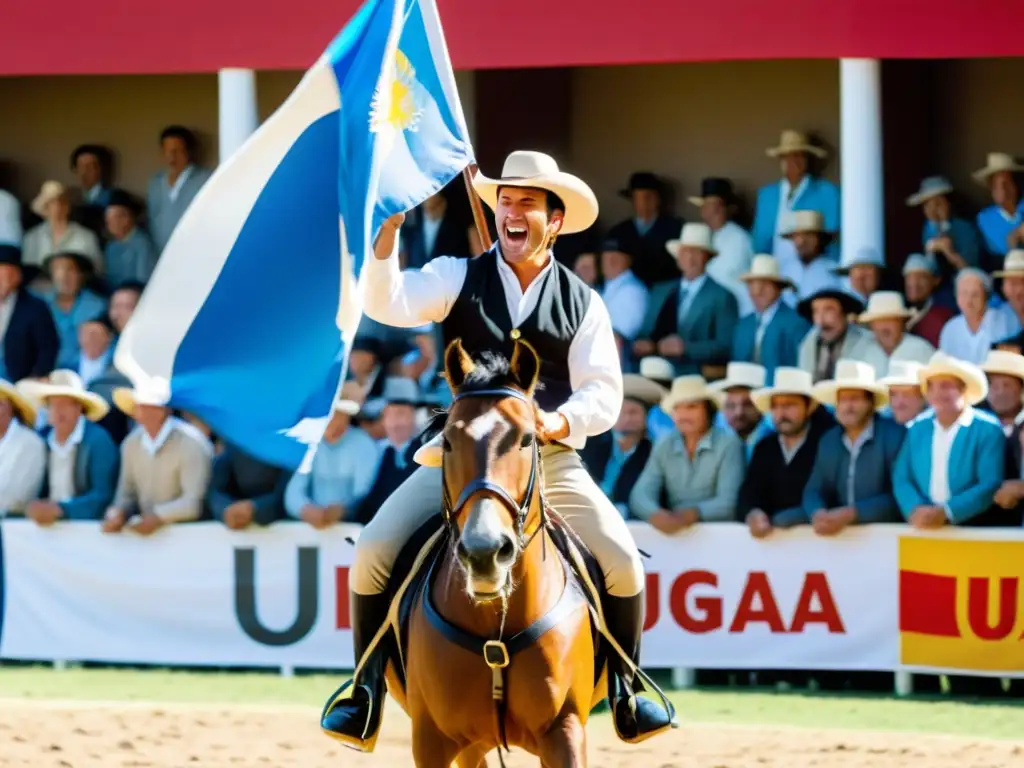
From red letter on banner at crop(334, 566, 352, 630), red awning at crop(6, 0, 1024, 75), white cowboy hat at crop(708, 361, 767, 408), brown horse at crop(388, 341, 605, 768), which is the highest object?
red awning at crop(6, 0, 1024, 75)

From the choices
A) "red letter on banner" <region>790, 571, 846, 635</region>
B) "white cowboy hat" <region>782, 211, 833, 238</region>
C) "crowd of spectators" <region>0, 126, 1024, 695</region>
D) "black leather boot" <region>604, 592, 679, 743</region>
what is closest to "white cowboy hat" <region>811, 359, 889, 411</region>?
"crowd of spectators" <region>0, 126, 1024, 695</region>

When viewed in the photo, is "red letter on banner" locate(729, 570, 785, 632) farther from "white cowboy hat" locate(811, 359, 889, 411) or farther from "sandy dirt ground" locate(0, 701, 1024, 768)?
"sandy dirt ground" locate(0, 701, 1024, 768)

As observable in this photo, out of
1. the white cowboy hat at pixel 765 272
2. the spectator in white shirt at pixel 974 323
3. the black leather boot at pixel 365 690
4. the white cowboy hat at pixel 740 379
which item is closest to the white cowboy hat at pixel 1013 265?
the spectator in white shirt at pixel 974 323

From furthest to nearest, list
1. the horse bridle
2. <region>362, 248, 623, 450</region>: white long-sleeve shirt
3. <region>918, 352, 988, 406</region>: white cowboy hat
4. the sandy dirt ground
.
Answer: <region>918, 352, 988, 406</region>: white cowboy hat → the sandy dirt ground → <region>362, 248, 623, 450</region>: white long-sleeve shirt → the horse bridle

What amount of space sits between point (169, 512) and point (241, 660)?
1071 millimetres

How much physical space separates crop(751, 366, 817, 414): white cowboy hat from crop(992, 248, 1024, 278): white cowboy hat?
149cm

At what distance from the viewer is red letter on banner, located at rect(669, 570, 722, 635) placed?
11.6m

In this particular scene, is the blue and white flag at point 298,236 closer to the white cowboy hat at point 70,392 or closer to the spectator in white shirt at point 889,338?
the spectator in white shirt at point 889,338

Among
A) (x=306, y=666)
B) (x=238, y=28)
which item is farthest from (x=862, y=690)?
(x=238, y=28)

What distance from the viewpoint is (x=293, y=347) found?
7371mm

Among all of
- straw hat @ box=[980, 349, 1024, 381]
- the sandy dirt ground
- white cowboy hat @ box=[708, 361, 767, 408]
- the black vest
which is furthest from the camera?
white cowboy hat @ box=[708, 361, 767, 408]

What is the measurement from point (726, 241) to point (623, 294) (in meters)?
0.81

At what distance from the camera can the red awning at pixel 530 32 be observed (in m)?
13.5

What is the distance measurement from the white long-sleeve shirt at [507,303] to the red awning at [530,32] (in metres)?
6.96
